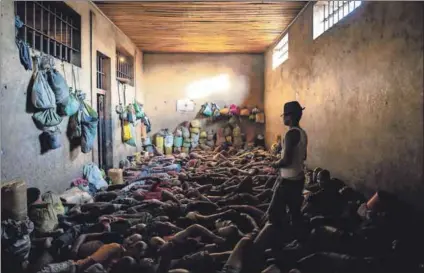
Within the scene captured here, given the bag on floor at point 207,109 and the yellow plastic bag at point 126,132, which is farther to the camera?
the bag on floor at point 207,109

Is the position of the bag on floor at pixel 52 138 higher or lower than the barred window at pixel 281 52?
lower

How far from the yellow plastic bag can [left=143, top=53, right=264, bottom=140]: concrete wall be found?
12.4 ft

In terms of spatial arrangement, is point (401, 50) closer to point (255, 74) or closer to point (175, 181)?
point (175, 181)

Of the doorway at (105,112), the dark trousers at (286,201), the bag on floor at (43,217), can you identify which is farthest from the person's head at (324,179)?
the doorway at (105,112)

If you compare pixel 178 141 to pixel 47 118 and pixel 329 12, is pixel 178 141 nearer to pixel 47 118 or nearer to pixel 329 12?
pixel 329 12

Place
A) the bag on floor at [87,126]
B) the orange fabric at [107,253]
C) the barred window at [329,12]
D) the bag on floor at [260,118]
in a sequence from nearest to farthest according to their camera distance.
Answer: the orange fabric at [107,253], the barred window at [329,12], the bag on floor at [87,126], the bag on floor at [260,118]

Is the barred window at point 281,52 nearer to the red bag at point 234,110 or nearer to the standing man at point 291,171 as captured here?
the red bag at point 234,110

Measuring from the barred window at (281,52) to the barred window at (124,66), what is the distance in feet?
16.0

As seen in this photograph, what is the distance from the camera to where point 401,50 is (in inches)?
Answer: 151

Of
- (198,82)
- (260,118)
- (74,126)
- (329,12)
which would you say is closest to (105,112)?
(74,126)

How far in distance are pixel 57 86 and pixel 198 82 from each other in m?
8.56

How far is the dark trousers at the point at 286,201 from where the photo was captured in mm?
3674

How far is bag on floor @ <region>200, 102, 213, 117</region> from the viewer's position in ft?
42.2

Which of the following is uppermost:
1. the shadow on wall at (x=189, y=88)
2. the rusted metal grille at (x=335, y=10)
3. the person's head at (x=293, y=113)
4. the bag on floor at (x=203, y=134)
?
the rusted metal grille at (x=335, y=10)
